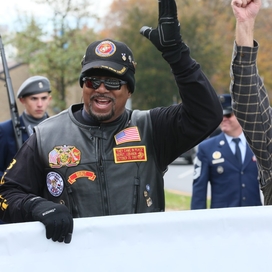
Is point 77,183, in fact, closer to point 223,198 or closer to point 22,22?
point 223,198

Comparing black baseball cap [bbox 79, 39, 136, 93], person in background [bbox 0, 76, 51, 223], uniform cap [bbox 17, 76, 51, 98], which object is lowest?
person in background [bbox 0, 76, 51, 223]

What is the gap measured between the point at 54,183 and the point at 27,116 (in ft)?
8.43

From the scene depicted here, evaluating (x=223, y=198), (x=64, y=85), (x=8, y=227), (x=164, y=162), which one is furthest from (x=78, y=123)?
(x=64, y=85)

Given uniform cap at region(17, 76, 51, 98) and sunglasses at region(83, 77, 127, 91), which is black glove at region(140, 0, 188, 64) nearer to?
sunglasses at region(83, 77, 127, 91)

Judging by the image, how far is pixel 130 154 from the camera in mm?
2963

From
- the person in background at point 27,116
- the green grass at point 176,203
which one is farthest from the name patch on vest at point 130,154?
the green grass at point 176,203

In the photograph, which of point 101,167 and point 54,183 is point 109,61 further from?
point 54,183

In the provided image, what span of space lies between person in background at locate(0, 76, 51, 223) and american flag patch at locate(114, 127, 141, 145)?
7.23 feet

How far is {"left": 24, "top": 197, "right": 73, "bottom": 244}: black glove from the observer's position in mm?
2520

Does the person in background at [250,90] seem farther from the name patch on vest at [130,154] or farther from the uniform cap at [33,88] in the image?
the uniform cap at [33,88]

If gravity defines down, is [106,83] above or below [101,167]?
above

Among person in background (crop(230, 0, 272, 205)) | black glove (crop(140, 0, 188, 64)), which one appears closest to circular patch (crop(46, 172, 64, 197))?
black glove (crop(140, 0, 188, 64))

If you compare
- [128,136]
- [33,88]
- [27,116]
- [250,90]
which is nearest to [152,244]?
[128,136]

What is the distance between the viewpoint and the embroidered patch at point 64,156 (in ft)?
9.57
